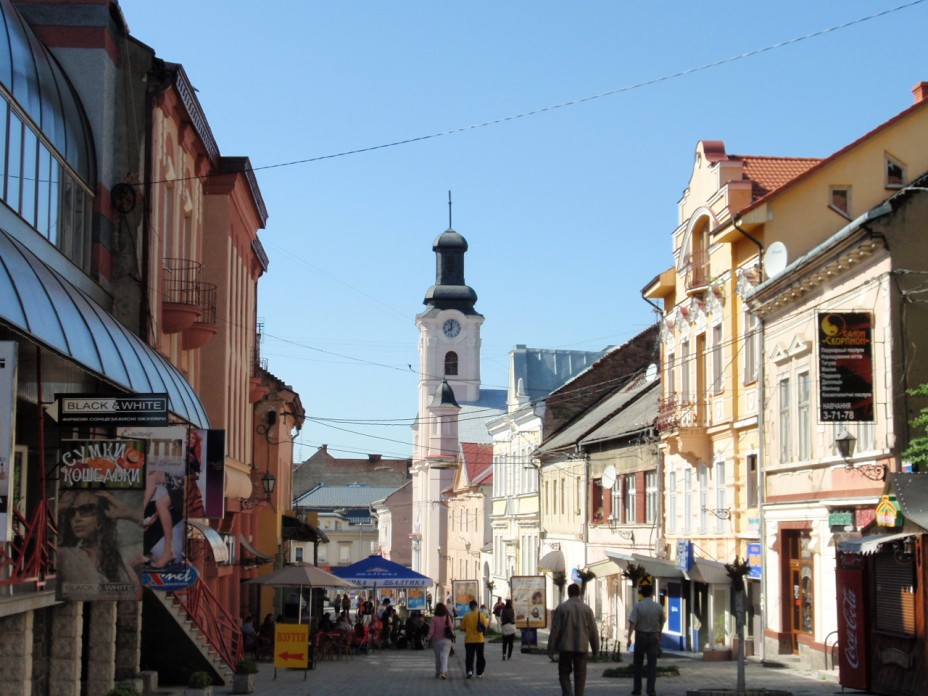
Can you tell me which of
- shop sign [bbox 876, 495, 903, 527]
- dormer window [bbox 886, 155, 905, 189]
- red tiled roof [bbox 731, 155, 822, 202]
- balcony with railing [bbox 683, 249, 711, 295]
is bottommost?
shop sign [bbox 876, 495, 903, 527]

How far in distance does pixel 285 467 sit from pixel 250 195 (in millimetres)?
21622

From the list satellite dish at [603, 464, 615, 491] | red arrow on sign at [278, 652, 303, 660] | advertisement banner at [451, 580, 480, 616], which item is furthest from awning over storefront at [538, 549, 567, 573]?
red arrow on sign at [278, 652, 303, 660]

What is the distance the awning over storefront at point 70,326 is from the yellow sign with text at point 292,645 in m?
5.50

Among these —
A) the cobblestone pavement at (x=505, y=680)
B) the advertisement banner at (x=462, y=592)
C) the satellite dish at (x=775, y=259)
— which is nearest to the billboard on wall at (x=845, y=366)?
the cobblestone pavement at (x=505, y=680)

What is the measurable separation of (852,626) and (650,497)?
19292 millimetres

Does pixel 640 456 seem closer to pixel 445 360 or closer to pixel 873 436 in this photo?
pixel 873 436

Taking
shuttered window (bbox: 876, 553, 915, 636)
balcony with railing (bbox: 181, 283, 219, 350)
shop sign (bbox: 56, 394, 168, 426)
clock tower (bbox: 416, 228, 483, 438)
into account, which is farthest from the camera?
clock tower (bbox: 416, 228, 483, 438)

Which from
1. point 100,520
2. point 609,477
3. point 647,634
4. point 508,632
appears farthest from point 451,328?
point 100,520

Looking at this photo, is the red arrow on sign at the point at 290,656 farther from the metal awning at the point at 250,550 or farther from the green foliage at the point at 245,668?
the metal awning at the point at 250,550

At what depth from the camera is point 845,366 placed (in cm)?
2308

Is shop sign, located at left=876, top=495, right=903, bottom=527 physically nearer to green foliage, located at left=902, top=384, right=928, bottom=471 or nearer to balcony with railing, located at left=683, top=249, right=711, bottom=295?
green foliage, located at left=902, top=384, right=928, bottom=471

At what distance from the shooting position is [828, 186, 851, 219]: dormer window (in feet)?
101

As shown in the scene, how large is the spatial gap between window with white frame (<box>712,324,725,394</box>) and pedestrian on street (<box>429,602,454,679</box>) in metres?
9.07

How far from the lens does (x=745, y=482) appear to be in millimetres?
32719
